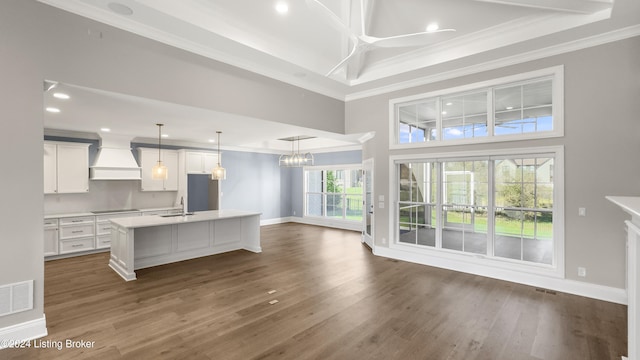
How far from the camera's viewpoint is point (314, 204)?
411 inches

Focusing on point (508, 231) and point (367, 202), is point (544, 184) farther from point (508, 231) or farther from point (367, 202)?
point (367, 202)

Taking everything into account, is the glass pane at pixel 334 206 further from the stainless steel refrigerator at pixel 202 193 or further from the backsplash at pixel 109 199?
the backsplash at pixel 109 199

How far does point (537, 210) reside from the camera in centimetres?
430

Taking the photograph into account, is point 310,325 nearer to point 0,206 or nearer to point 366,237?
point 0,206

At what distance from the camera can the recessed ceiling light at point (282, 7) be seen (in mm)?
3307

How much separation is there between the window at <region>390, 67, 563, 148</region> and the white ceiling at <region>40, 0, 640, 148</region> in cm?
46

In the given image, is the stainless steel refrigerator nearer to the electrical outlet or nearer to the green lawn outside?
the green lawn outside

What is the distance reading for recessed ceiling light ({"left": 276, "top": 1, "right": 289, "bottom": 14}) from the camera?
331 cm

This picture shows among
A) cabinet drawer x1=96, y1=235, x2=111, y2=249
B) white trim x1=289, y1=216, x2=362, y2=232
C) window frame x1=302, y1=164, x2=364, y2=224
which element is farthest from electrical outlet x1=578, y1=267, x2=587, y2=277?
cabinet drawer x1=96, y1=235, x2=111, y2=249

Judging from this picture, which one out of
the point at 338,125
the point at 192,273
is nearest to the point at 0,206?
the point at 192,273

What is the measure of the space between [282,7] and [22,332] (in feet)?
13.8

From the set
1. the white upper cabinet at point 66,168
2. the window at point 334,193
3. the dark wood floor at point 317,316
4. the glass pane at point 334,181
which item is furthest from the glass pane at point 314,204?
the white upper cabinet at point 66,168

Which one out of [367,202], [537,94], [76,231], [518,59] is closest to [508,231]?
[537,94]

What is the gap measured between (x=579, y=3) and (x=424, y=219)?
363cm
